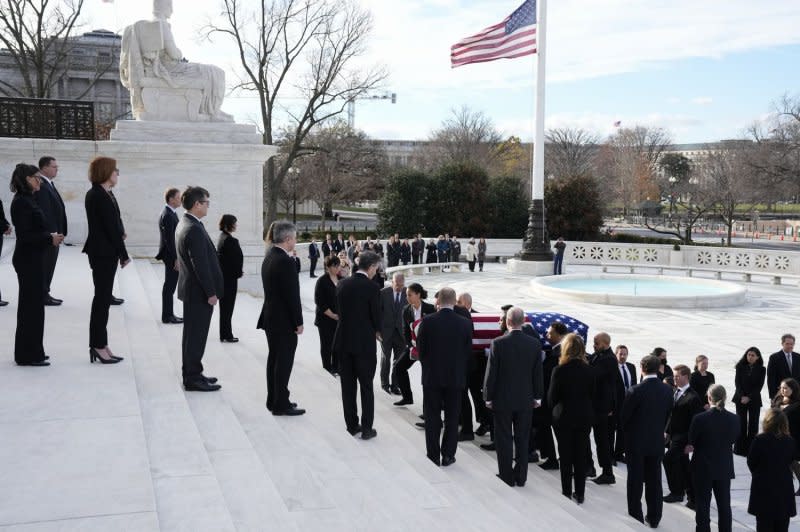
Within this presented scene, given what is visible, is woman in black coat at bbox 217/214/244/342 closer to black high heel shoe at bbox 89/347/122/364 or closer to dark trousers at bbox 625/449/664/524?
black high heel shoe at bbox 89/347/122/364

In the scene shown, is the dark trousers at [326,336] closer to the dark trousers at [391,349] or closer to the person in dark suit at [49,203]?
the dark trousers at [391,349]

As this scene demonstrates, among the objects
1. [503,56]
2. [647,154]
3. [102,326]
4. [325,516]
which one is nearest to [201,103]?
[503,56]

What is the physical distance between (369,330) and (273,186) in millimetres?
31721

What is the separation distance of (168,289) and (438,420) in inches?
178

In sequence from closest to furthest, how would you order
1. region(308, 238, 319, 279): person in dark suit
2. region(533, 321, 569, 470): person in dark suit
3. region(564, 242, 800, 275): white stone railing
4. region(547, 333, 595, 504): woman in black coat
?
region(547, 333, 595, 504): woman in black coat < region(533, 321, 569, 470): person in dark suit < region(308, 238, 319, 279): person in dark suit < region(564, 242, 800, 275): white stone railing

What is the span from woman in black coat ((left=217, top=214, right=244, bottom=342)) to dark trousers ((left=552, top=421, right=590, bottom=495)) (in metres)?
4.23

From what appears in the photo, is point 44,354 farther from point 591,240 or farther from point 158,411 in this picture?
point 591,240

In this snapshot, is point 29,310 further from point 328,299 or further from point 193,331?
point 328,299

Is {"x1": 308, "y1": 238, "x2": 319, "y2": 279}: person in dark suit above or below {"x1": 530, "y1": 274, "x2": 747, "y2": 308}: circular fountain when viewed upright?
above

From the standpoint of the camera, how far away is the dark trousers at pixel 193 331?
6.27 m

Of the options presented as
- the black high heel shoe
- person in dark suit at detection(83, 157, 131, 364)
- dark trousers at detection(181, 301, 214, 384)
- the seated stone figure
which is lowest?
the black high heel shoe

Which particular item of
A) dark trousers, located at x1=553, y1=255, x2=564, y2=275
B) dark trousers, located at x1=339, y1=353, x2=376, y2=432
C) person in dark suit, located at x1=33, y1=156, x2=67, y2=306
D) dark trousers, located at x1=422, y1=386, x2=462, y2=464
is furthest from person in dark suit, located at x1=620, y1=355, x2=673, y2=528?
dark trousers, located at x1=553, y1=255, x2=564, y2=275

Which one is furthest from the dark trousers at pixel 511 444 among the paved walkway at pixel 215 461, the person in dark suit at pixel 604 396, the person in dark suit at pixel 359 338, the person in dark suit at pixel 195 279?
the person in dark suit at pixel 195 279

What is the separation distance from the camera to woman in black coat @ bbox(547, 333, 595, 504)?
6.39m
